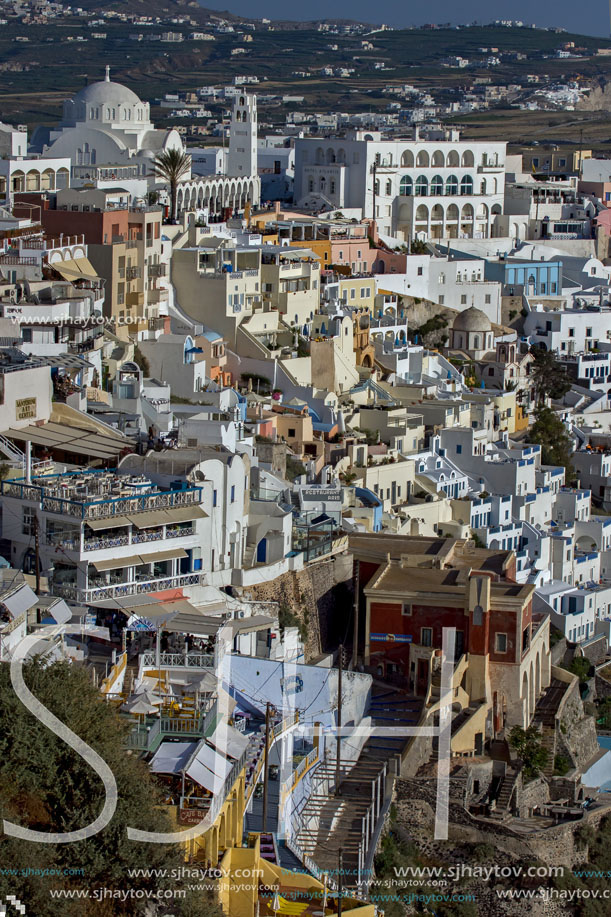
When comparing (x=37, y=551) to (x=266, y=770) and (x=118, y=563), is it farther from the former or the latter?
(x=266, y=770)

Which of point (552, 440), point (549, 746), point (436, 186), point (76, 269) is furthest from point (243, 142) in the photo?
point (549, 746)

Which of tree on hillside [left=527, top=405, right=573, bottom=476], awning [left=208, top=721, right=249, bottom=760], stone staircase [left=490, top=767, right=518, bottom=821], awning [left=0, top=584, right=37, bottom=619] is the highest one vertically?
awning [left=0, top=584, right=37, bottom=619]

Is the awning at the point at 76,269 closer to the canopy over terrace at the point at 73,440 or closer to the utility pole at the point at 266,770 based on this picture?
the canopy over terrace at the point at 73,440

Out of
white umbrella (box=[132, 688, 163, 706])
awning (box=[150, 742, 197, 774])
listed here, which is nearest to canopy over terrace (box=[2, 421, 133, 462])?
white umbrella (box=[132, 688, 163, 706])

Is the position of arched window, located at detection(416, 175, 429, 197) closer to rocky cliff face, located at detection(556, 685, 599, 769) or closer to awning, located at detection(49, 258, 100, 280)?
awning, located at detection(49, 258, 100, 280)

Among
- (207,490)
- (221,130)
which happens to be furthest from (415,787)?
(221,130)

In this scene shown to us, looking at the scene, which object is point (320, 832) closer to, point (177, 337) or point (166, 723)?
point (166, 723)
